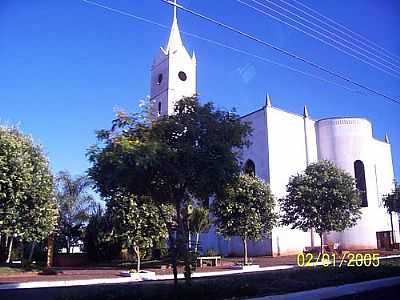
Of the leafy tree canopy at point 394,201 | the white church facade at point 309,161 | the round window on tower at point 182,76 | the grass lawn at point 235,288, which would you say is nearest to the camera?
the grass lawn at point 235,288

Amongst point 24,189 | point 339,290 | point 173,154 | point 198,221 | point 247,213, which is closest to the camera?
point 173,154

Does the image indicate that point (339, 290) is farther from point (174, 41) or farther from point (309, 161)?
point (174, 41)

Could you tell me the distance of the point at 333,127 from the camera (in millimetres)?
44969

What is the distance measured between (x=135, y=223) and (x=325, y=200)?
488 inches

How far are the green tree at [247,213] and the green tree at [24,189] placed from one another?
377 inches

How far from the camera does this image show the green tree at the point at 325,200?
28750 mm

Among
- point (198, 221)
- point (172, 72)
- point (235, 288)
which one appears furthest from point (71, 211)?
point (235, 288)

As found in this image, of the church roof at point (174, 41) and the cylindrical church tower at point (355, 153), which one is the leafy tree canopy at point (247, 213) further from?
the church roof at point (174, 41)

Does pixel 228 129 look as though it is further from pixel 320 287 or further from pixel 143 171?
pixel 320 287

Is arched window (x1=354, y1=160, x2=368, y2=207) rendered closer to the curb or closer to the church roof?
the church roof

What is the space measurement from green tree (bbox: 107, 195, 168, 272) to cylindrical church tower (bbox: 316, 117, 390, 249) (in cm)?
2472

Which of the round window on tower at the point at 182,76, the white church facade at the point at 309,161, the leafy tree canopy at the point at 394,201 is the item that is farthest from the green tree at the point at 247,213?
the round window on tower at the point at 182,76

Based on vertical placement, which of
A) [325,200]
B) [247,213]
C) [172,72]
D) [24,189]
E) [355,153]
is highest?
[172,72]

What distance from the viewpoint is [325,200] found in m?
28.9
